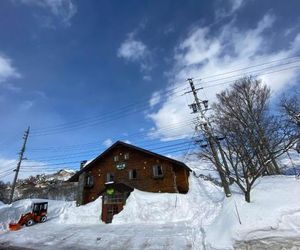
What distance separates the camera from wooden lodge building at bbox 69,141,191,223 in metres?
20.8

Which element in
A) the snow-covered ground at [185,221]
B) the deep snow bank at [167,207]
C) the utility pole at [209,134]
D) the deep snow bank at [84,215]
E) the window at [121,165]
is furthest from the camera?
the window at [121,165]

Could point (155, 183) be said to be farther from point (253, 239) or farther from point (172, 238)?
point (253, 239)

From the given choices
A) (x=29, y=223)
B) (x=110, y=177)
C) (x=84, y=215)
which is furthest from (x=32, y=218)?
(x=110, y=177)

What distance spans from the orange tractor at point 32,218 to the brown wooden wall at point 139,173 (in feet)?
15.1

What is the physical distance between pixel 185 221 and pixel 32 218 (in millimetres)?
15910

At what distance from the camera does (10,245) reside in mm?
13391

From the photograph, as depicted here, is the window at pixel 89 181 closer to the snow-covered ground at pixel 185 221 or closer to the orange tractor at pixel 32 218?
the snow-covered ground at pixel 185 221

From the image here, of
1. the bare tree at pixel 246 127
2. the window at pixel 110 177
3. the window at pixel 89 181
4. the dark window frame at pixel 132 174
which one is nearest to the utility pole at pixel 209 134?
the bare tree at pixel 246 127

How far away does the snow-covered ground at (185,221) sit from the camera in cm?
859

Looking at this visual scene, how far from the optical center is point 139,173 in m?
22.8

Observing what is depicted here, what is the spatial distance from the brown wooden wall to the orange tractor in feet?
15.1

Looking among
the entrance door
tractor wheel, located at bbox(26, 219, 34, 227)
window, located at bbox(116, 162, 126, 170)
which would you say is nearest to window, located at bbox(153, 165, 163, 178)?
window, located at bbox(116, 162, 126, 170)

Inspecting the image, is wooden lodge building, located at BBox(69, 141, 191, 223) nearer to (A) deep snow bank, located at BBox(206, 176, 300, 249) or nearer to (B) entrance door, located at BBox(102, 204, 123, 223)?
(B) entrance door, located at BBox(102, 204, 123, 223)

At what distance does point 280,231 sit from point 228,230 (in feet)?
7.15
